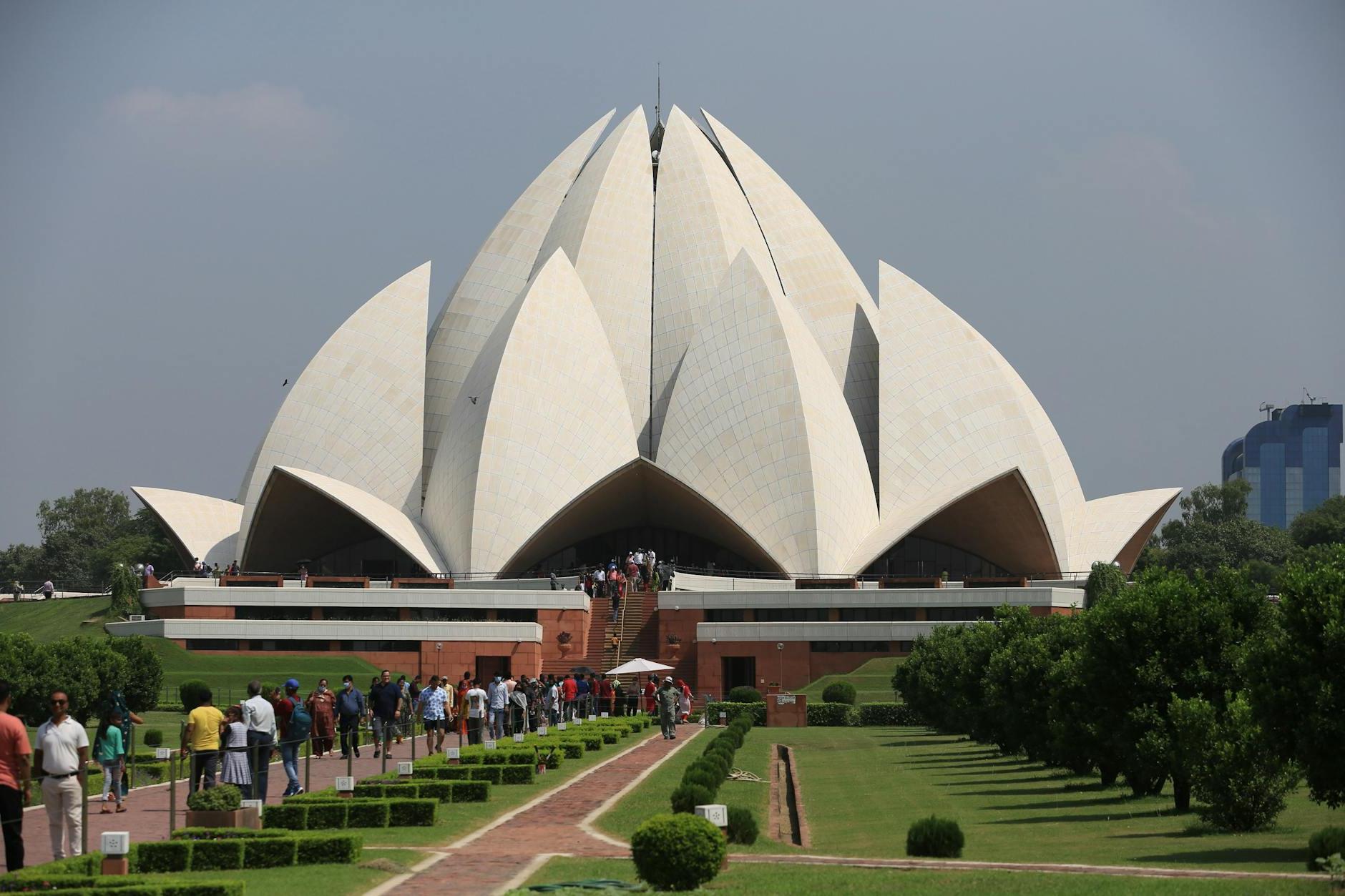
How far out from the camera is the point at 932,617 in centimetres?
4031

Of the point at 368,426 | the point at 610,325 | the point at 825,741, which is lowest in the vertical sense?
the point at 825,741

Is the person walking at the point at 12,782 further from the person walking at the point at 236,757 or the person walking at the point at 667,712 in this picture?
the person walking at the point at 667,712

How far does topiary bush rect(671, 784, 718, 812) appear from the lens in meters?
12.6

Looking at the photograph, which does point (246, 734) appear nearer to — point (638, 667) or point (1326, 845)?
point (1326, 845)

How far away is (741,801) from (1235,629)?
5.27 m

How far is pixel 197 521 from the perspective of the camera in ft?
170

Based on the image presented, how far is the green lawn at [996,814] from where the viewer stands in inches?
507

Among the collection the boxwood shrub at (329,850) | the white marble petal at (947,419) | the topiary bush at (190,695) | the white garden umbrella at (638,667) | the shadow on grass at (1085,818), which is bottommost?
the shadow on grass at (1085,818)

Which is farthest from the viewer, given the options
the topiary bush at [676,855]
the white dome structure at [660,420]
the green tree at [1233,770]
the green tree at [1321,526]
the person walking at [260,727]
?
the green tree at [1321,526]

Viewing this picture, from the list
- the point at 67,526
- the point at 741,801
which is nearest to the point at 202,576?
the point at 741,801

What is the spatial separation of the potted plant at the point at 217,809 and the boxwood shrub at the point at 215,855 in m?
1.35

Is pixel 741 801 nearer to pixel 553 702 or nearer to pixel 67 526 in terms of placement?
pixel 553 702

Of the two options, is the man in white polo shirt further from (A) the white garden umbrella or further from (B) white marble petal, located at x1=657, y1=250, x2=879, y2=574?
(B) white marble petal, located at x1=657, y1=250, x2=879, y2=574

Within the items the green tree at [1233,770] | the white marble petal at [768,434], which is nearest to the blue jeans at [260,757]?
the green tree at [1233,770]
